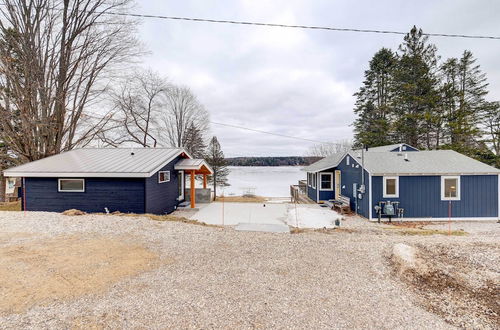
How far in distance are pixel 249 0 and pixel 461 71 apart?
26029 mm

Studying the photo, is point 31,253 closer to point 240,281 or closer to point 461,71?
point 240,281

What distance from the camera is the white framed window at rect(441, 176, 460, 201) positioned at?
1050cm

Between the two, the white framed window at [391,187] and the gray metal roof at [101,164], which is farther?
the white framed window at [391,187]

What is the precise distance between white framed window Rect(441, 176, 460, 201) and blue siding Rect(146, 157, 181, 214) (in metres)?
12.8

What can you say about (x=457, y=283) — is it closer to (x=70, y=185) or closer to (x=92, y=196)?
(x=92, y=196)

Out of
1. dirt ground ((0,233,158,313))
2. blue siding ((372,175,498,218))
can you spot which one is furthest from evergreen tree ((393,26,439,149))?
dirt ground ((0,233,158,313))

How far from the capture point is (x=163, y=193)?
A: 35.8 feet

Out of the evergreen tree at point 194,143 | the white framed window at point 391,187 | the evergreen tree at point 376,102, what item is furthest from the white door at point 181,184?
the evergreen tree at point 376,102

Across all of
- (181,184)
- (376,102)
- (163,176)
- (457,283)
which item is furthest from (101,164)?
(376,102)

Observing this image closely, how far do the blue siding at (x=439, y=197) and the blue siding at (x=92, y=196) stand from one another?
10473 mm

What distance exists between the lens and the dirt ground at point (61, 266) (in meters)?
3.07

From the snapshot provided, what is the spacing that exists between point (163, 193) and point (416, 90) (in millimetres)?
25396

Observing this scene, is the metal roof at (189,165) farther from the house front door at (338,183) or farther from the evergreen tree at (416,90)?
the evergreen tree at (416,90)

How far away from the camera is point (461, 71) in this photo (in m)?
23.6
